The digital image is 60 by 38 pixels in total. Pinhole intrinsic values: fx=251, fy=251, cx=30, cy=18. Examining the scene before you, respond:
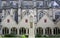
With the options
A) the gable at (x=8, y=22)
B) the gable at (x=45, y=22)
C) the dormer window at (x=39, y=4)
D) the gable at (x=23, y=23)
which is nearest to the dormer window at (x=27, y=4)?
the dormer window at (x=39, y=4)

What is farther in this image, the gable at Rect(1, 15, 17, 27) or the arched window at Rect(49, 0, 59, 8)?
the arched window at Rect(49, 0, 59, 8)

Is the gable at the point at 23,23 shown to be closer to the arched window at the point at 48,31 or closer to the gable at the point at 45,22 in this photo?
the gable at the point at 45,22

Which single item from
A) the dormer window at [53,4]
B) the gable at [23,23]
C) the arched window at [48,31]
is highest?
the dormer window at [53,4]

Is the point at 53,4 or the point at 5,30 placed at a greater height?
the point at 53,4

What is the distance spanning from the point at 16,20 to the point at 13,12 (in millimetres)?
2051

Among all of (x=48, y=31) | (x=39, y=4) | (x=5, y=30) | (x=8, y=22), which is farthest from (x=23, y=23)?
(x=39, y=4)

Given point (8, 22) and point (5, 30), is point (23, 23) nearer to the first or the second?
point (8, 22)

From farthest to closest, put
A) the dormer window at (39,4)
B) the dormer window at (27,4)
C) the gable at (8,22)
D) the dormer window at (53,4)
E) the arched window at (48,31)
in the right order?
the dormer window at (39,4), the dormer window at (27,4), the dormer window at (53,4), the gable at (8,22), the arched window at (48,31)

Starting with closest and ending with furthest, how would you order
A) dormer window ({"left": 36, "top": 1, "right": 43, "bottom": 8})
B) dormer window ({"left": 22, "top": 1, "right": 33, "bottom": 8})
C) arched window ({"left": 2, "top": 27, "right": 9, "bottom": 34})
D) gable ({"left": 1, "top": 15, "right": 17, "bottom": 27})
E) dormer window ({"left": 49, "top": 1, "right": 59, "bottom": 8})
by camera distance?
arched window ({"left": 2, "top": 27, "right": 9, "bottom": 34})
gable ({"left": 1, "top": 15, "right": 17, "bottom": 27})
dormer window ({"left": 49, "top": 1, "right": 59, "bottom": 8})
dormer window ({"left": 22, "top": 1, "right": 33, "bottom": 8})
dormer window ({"left": 36, "top": 1, "right": 43, "bottom": 8})

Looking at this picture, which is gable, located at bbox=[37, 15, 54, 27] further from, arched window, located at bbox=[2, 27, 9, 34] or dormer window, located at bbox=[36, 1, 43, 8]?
arched window, located at bbox=[2, 27, 9, 34]

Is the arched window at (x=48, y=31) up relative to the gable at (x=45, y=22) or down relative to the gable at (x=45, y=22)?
down

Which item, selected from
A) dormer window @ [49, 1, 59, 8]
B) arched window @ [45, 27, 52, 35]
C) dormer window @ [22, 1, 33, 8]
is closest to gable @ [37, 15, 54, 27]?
arched window @ [45, 27, 52, 35]

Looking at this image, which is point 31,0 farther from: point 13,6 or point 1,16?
point 1,16

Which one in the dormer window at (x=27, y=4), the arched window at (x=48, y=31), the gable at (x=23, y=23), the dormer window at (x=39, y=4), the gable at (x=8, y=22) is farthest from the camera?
the dormer window at (x=39, y=4)
